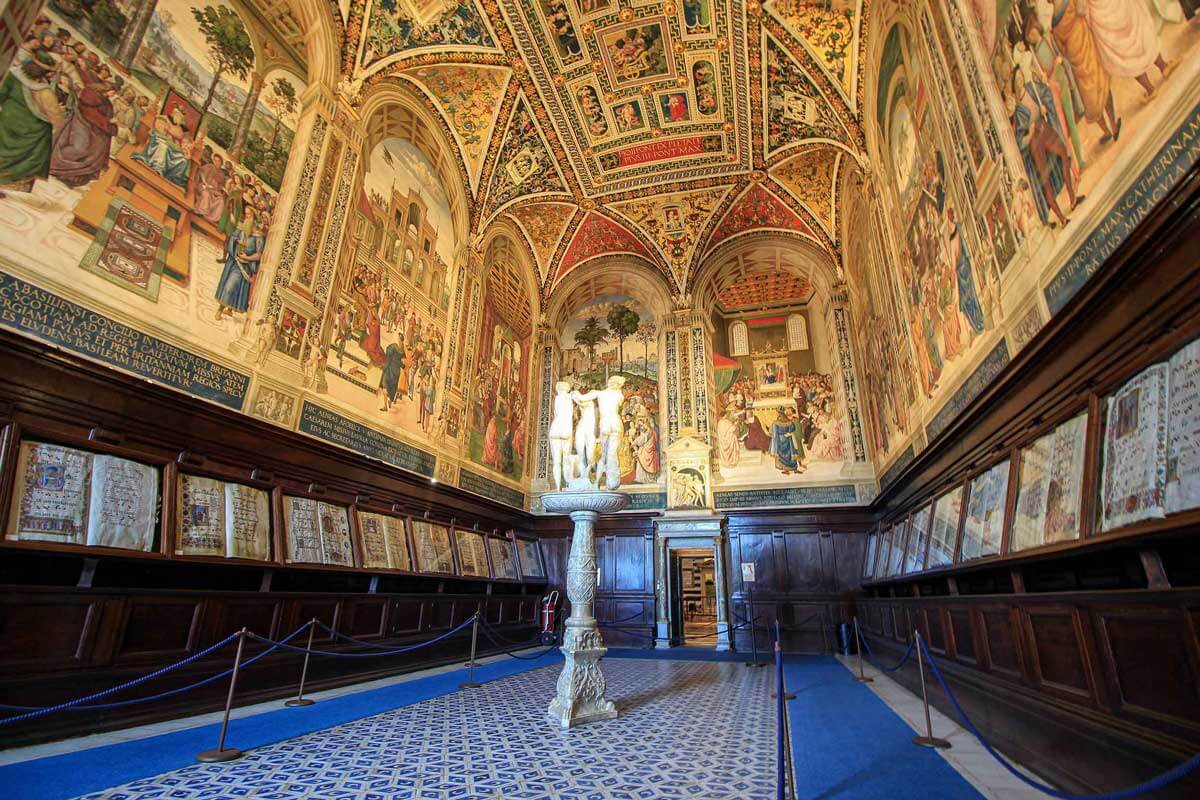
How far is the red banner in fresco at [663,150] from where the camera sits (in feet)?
39.7

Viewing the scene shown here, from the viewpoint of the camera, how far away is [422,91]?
10078 millimetres

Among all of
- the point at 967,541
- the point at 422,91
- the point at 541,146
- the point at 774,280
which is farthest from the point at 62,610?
the point at 774,280

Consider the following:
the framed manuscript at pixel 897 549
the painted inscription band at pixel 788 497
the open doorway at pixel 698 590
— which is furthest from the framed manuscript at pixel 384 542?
the open doorway at pixel 698 590

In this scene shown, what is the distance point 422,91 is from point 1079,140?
1011 centimetres

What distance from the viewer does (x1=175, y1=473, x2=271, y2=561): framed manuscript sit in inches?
199

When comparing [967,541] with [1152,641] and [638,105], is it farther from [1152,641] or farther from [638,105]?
[638,105]

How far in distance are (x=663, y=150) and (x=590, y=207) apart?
245 centimetres

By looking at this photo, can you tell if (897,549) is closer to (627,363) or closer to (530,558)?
(530,558)

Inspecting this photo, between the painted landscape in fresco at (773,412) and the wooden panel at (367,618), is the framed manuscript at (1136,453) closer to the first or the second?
the wooden panel at (367,618)

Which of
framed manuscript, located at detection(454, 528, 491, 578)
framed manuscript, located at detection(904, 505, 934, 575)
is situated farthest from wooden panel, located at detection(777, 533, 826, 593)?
framed manuscript, located at detection(454, 528, 491, 578)

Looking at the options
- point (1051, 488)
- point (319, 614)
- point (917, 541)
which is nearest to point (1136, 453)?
point (1051, 488)

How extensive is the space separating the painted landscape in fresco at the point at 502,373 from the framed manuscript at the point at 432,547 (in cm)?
230

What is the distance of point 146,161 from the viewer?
5.51 meters

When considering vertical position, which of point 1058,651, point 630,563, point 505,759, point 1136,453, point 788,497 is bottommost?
point 505,759
